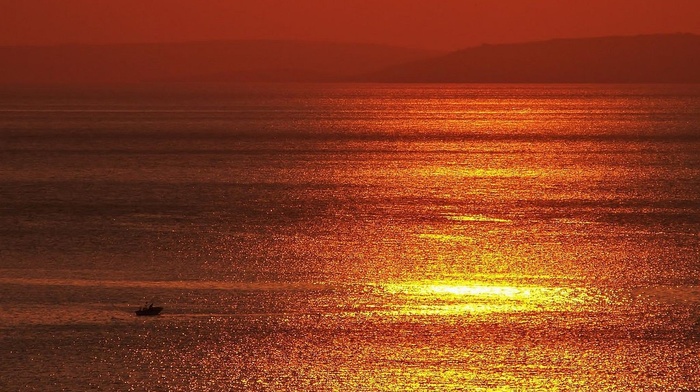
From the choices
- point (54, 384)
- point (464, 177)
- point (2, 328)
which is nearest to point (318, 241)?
point (2, 328)

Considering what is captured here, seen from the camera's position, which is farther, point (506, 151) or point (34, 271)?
point (506, 151)

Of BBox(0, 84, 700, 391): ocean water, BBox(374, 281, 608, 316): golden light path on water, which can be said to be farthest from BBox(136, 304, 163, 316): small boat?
BBox(374, 281, 608, 316): golden light path on water

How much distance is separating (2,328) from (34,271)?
6450 mm

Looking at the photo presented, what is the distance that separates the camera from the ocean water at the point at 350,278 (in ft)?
66.3

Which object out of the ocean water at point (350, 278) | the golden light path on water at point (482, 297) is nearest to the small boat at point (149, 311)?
the ocean water at point (350, 278)

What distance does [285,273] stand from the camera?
2867cm

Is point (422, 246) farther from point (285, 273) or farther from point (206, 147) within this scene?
point (206, 147)

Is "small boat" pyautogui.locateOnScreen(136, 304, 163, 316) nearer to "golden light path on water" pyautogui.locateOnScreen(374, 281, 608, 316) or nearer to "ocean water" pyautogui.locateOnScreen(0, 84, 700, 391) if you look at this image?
"ocean water" pyautogui.locateOnScreen(0, 84, 700, 391)

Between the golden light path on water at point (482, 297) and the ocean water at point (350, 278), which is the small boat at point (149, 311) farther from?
the golden light path on water at point (482, 297)

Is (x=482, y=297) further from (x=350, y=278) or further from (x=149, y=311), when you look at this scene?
(x=149, y=311)

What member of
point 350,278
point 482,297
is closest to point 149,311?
point 350,278

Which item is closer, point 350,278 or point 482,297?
point 482,297

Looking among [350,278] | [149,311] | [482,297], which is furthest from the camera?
[350,278]

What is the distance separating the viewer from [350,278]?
27875 millimetres
